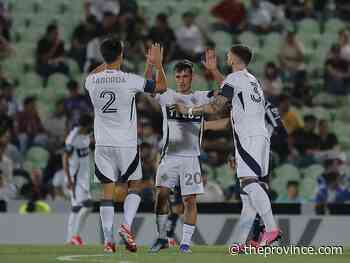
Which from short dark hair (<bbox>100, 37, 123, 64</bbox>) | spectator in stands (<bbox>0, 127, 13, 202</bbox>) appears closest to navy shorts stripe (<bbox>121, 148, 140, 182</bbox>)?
short dark hair (<bbox>100, 37, 123, 64</bbox>)

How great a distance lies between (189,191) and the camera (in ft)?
48.8

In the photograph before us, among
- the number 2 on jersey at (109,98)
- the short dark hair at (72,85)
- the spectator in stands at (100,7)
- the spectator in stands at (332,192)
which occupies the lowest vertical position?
the spectator in stands at (332,192)

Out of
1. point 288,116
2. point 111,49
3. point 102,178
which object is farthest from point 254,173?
point 288,116

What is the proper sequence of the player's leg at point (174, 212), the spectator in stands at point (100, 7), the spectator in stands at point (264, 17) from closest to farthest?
the player's leg at point (174, 212) → the spectator in stands at point (100, 7) → the spectator in stands at point (264, 17)

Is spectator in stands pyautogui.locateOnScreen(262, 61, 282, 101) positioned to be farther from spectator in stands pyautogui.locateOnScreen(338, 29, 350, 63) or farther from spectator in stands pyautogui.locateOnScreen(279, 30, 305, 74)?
spectator in stands pyautogui.locateOnScreen(338, 29, 350, 63)

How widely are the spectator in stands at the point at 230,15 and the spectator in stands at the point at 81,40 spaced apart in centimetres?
265

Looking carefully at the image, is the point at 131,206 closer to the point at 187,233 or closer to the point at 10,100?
the point at 187,233

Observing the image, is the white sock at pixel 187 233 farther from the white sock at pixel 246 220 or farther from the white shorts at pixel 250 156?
the white shorts at pixel 250 156

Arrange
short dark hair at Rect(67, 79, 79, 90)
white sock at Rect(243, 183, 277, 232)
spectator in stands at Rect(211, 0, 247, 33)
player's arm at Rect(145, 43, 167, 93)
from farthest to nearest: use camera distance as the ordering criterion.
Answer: spectator in stands at Rect(211, 0, 247, 33), short dark hair at Rect(67, 79, 79, 90), player's arm at Rect(145, 43, 167, 93), white sock at Rect(243, 183, 277, 232)

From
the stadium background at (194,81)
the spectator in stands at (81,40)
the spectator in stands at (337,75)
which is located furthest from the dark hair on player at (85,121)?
the spectator in stands at (337,75)

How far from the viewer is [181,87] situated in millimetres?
14922

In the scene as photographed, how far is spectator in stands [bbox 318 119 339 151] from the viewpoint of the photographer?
22859 millimetres

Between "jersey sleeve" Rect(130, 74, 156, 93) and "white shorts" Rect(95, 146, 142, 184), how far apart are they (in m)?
0.67

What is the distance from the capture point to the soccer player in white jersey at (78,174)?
19531mm
